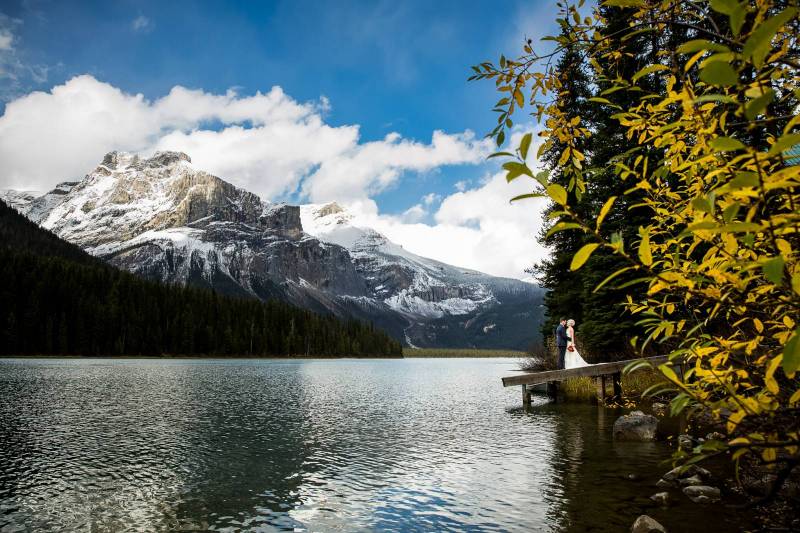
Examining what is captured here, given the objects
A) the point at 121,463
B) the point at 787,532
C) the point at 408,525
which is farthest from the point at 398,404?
the point at 787,532

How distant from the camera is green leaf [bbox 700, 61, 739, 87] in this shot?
1.67 m

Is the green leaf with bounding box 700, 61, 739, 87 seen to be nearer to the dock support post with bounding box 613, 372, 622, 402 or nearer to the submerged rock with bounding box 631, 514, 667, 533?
the submerged rock with bounding box 631, 514, 667, 533

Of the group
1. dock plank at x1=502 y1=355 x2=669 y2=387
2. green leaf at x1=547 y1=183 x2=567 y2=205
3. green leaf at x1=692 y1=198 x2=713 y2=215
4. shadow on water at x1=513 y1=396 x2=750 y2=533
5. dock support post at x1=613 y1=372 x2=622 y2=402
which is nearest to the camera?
green leaf at x1=692 y1=198 x2=713 y2=215

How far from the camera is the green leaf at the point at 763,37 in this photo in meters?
1.49

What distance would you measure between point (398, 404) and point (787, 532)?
82.5ft

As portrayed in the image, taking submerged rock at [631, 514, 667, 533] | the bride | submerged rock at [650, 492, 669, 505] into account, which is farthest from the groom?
submerged rock at [631, 514, 667, 533]

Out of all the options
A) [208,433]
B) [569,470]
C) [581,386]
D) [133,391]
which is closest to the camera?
[569,470]

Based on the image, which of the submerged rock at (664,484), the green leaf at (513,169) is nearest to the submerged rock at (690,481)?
the submerged rock at (664,484)

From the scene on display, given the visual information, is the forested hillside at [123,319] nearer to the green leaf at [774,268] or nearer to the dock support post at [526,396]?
the dock support post at [526,396]

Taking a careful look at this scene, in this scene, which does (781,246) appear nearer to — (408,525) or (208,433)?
(408,525)

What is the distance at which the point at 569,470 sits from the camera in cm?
1192

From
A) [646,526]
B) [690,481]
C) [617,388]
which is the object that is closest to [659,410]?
[617,388]

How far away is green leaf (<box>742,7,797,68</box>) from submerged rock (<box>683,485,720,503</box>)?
1018cm

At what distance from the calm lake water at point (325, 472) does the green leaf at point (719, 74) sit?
8456mm
